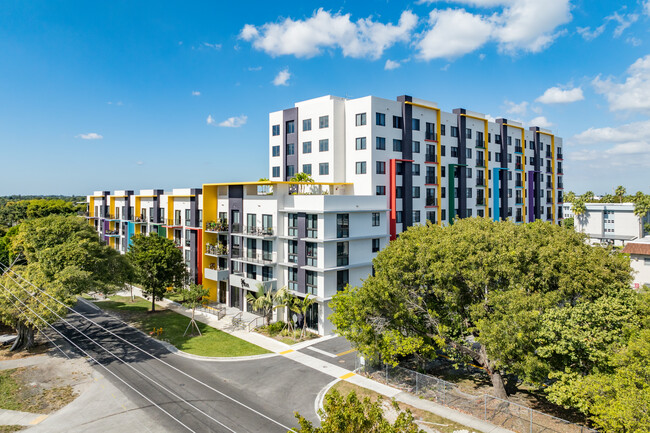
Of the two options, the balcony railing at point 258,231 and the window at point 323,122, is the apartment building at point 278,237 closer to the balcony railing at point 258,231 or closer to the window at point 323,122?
the balcony railing at point 258,231

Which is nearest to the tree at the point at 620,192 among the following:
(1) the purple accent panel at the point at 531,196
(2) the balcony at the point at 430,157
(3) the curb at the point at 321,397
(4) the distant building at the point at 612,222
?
(4) the distant building at the point at 612,222

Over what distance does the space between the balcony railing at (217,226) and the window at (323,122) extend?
17.5 metres

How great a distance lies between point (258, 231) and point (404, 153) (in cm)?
2178

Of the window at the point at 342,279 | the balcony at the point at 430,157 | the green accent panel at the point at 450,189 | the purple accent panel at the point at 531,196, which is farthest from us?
the purple accent panel at the point at 531,196

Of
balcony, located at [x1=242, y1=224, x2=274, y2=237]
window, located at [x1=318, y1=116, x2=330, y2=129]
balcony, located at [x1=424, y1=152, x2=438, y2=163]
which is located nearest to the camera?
balcony, located at [x1=242, y1=224, x2=274, y2=237]

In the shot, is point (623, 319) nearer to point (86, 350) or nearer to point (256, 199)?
point (256, 199)

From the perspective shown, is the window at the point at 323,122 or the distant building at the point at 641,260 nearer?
the window at the point at 323,122

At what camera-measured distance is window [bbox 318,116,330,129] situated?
53.2 meters

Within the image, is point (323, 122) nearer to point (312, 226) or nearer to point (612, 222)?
point (312, 226)

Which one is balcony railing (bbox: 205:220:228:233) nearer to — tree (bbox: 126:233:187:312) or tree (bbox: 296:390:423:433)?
tree (bbox: 126:233:187:312)

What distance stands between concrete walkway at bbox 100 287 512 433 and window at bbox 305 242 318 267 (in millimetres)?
7330

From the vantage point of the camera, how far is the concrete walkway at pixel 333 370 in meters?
24.6

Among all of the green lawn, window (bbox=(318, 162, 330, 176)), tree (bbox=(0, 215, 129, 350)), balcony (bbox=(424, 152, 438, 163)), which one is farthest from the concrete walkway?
balcony (bbox=(424, 152, 438, 163))

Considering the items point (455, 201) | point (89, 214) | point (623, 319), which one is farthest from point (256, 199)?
point (89, 214)
